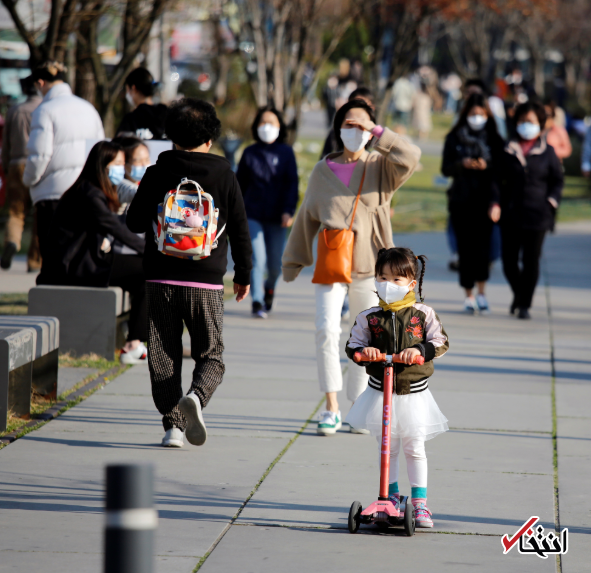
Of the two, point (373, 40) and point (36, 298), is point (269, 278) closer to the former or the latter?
point (36, 298)

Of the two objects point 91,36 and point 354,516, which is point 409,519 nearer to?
point 354,516

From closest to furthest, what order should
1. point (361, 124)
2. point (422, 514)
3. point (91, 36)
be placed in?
point (422, 514) → point (361, 124) → point (91, 36)

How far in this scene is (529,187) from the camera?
9836 mm

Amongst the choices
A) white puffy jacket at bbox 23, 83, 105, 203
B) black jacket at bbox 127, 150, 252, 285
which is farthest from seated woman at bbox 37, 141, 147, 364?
black jacket at bbox 127, 150, 252, 285

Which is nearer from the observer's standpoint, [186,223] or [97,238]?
[186,223]

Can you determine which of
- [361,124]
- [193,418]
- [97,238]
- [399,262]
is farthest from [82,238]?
[399,262]

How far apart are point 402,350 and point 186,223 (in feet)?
→ 4.71

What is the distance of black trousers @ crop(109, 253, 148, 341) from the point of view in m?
7.61

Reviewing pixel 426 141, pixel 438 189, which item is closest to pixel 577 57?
pixel 426 141

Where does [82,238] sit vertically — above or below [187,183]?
below

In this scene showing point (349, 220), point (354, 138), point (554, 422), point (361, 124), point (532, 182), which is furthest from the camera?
point (532, 182)

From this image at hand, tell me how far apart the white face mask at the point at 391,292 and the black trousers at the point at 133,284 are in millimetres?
3661

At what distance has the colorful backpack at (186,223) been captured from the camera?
5113 mm

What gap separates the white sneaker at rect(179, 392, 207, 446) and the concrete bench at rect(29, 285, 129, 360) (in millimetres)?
2597
